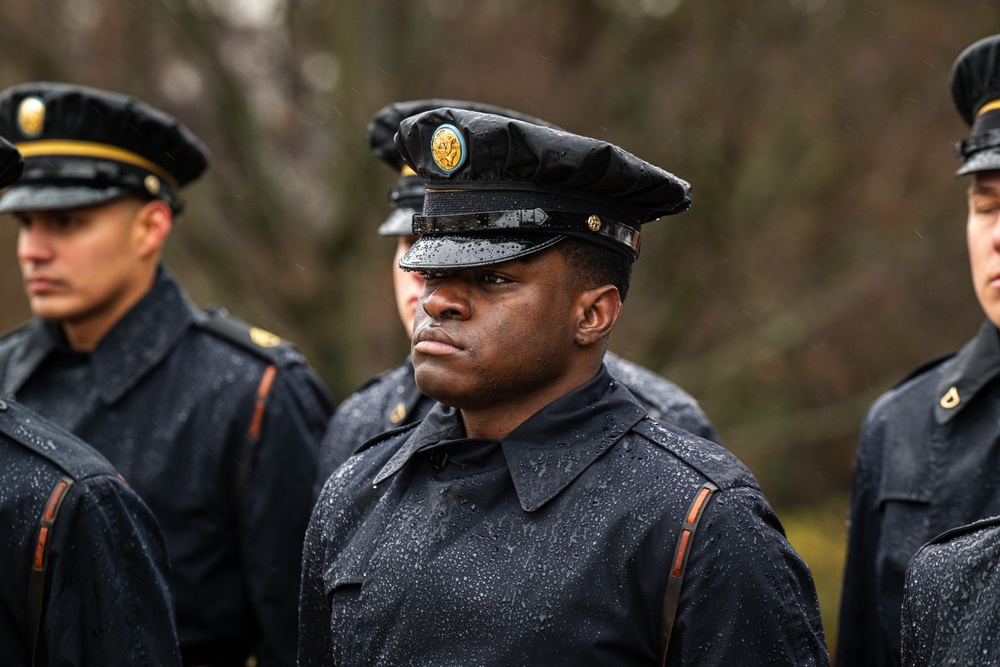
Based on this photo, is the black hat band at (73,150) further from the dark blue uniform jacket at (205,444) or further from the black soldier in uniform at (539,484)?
the black soldier in uniform at (539,484)

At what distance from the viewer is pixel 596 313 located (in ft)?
10.1

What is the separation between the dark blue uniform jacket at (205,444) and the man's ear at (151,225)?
177mm

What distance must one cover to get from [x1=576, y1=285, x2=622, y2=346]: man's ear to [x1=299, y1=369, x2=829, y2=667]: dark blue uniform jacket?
0.12 meters

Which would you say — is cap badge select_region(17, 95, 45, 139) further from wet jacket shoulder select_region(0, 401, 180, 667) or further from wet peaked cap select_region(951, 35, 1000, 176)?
wet peaked cap select_region(951, 35, 1000, 176)

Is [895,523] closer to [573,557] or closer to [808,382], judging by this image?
[573,557]

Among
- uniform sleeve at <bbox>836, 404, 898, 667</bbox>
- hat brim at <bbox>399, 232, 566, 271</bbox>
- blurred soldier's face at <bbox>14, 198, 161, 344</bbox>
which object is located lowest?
uniform sleeve at <bbox>836, 404, 898, 667</bbox>

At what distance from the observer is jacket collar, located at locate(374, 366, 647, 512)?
2902 millimetres

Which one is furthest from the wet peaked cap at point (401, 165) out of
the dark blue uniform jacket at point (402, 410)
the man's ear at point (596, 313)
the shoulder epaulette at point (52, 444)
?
the shoulder epaulette at point (52, 444)

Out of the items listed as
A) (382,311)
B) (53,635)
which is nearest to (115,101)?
(53,635)

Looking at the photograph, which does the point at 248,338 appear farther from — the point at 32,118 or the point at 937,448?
the point at 937,448

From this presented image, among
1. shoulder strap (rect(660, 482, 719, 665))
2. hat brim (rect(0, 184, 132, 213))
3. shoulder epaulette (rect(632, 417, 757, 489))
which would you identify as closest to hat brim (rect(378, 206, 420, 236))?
hat brim (rect(0, 184, 132, 213))

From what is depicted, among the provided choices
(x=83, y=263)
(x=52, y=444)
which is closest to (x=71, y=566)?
(x=52, y=444)

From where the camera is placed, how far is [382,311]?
10.8m

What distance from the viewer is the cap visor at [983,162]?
3734 mm
